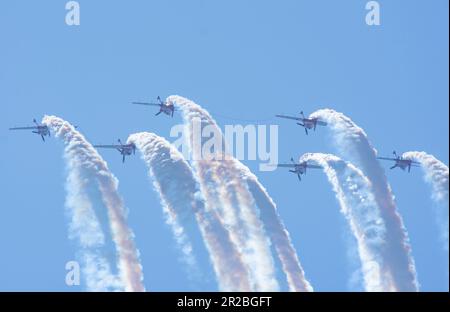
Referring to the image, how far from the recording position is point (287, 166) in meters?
122

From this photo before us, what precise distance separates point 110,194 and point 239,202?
958 centimetres

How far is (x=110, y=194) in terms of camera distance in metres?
112

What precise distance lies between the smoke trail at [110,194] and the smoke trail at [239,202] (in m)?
6.82

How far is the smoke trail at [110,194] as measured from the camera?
107875mm

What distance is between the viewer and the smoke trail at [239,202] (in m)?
111

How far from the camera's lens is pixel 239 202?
11431 centimetres

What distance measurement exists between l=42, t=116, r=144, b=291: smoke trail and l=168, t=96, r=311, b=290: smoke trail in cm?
682

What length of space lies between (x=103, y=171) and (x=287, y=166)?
16.3 metres

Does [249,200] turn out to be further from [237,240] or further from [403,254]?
[403,254]

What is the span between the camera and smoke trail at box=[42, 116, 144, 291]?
10788cm

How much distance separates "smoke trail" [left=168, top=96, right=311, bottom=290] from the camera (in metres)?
111
